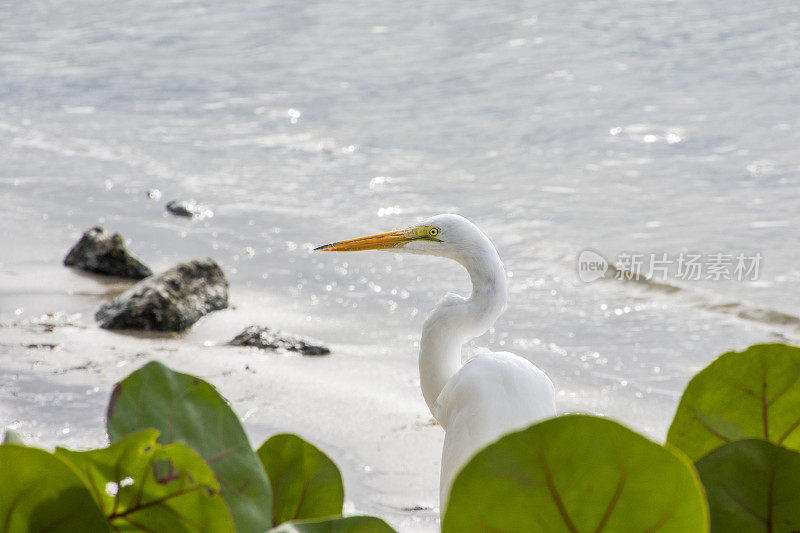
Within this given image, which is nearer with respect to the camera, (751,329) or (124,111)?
(751,329)

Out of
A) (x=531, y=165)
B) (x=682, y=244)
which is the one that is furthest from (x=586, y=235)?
(x=531, y=165)

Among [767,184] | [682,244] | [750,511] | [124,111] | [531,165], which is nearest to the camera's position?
[750,511]

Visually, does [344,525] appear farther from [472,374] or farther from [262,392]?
[262,392]

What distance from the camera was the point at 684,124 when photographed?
9.80m

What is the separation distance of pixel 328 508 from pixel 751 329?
5.58m

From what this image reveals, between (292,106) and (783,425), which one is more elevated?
(783,425)

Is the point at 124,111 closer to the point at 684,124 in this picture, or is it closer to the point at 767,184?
the point at 684,124

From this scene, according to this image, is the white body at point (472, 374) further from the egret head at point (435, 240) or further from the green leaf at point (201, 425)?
the green leaf at point (201, 425)

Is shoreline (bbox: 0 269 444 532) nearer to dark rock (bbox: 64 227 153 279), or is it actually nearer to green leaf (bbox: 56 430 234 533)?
dark rock (bbox: 64 227 153 279)

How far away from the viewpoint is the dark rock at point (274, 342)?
479cm

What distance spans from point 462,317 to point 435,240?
13.0 inches

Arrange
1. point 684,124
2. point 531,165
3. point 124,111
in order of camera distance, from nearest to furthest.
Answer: point 531,165 → point 684,124 → point 124,111

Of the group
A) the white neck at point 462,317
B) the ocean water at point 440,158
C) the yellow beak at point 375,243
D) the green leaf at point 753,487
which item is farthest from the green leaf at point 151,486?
the ocean water at point 440,158
